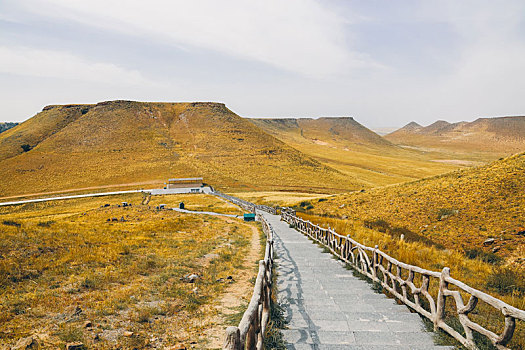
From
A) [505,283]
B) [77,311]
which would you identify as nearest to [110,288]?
[77,311]

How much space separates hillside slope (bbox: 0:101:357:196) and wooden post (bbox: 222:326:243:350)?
7490 cm

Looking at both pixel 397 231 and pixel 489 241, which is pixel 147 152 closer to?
pixel 397 231

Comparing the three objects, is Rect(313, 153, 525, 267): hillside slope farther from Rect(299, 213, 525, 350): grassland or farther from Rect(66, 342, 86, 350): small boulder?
Rect(66, 342, 86, 350): small boulder

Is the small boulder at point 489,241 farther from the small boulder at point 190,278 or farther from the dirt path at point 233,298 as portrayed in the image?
the small boulder at point 190,278

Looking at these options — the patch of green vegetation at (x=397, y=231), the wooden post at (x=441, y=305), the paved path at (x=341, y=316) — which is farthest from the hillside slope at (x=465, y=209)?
the wooden post at (x=441, y=305)

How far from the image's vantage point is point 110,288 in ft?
30.7

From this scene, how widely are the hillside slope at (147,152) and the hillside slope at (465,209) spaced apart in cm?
5112

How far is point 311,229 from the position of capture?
19.4 meters

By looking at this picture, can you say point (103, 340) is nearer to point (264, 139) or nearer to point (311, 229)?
point (311, 229)

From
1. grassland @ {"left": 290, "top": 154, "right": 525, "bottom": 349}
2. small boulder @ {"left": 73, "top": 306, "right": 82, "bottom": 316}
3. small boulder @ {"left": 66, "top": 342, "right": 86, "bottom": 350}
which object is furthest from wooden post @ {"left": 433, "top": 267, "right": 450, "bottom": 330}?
small boulder @ {"left": 73, "top": 306, "right": 82, "bottom": 316}

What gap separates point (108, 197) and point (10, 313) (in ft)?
195

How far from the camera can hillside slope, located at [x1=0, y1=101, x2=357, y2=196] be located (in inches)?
3359

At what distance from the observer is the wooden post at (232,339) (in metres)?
3.16

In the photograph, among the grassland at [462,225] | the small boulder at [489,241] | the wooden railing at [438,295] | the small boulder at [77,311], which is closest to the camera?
the wooden railing at [438,295]
